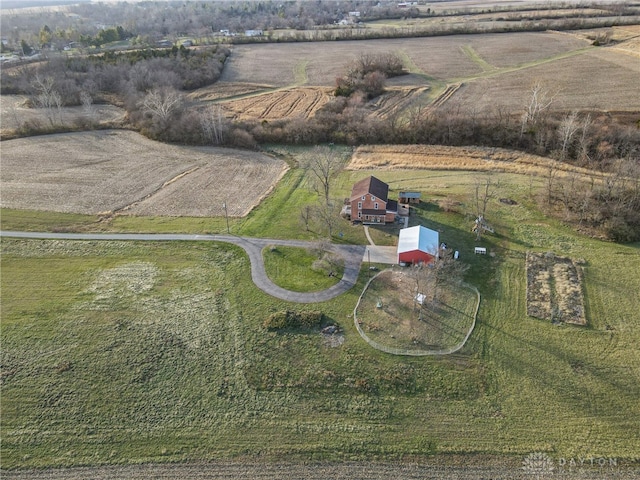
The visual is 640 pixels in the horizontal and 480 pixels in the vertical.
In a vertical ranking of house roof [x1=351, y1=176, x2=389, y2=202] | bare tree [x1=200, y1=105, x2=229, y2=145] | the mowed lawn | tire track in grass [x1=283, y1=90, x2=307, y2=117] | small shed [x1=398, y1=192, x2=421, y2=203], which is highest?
tire track in grass [x1=283, y1=90, x2=307, y2=117]

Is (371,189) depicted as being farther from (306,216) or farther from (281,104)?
(281,104)

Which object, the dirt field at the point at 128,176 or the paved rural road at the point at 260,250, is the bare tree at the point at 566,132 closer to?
the paved rural road at the point at 260,250

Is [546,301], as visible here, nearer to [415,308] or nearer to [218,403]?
[415,308]

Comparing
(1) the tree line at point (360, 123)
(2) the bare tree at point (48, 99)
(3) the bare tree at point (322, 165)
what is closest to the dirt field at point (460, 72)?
(1) the tree line at point (360, 123)

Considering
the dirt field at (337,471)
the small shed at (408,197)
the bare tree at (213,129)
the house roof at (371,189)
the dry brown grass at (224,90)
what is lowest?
the dirt field at (337,471)

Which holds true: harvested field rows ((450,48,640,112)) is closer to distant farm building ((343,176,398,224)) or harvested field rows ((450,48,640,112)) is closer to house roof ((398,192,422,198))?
house roof ((398,192,422,198))

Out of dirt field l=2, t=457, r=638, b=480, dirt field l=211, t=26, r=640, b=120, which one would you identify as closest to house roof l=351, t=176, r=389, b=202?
dirt field l=2, t=457, r=638, b=480

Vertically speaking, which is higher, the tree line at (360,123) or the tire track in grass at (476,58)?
the tire track in grass at (476,58)
